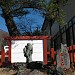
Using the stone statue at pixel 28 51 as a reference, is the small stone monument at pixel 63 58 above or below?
below

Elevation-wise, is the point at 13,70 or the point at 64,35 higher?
the point at 64,35

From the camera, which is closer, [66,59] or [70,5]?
[66,59]

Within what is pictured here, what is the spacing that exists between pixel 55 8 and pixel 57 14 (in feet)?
4.30

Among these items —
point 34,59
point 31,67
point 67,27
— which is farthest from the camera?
point 67,27

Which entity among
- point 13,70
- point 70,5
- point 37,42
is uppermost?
point 70,5

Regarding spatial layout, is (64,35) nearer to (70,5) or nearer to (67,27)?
(67,27)

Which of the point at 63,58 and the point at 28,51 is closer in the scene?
the point at 63,58

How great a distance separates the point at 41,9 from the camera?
2194cm

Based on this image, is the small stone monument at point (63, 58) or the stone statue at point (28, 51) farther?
the stone statue at point (28, 51)

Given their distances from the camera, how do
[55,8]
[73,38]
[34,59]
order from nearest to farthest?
[55,8] → [34,59] → [73,38]

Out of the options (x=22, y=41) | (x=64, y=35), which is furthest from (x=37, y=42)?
(x=64, y=35)

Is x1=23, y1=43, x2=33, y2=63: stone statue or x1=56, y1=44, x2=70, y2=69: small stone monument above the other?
x1=23, y1=43, x2=33, y2=63: stone statue

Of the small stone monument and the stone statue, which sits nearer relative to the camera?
the small stone monument

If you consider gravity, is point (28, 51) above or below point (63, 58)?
above
